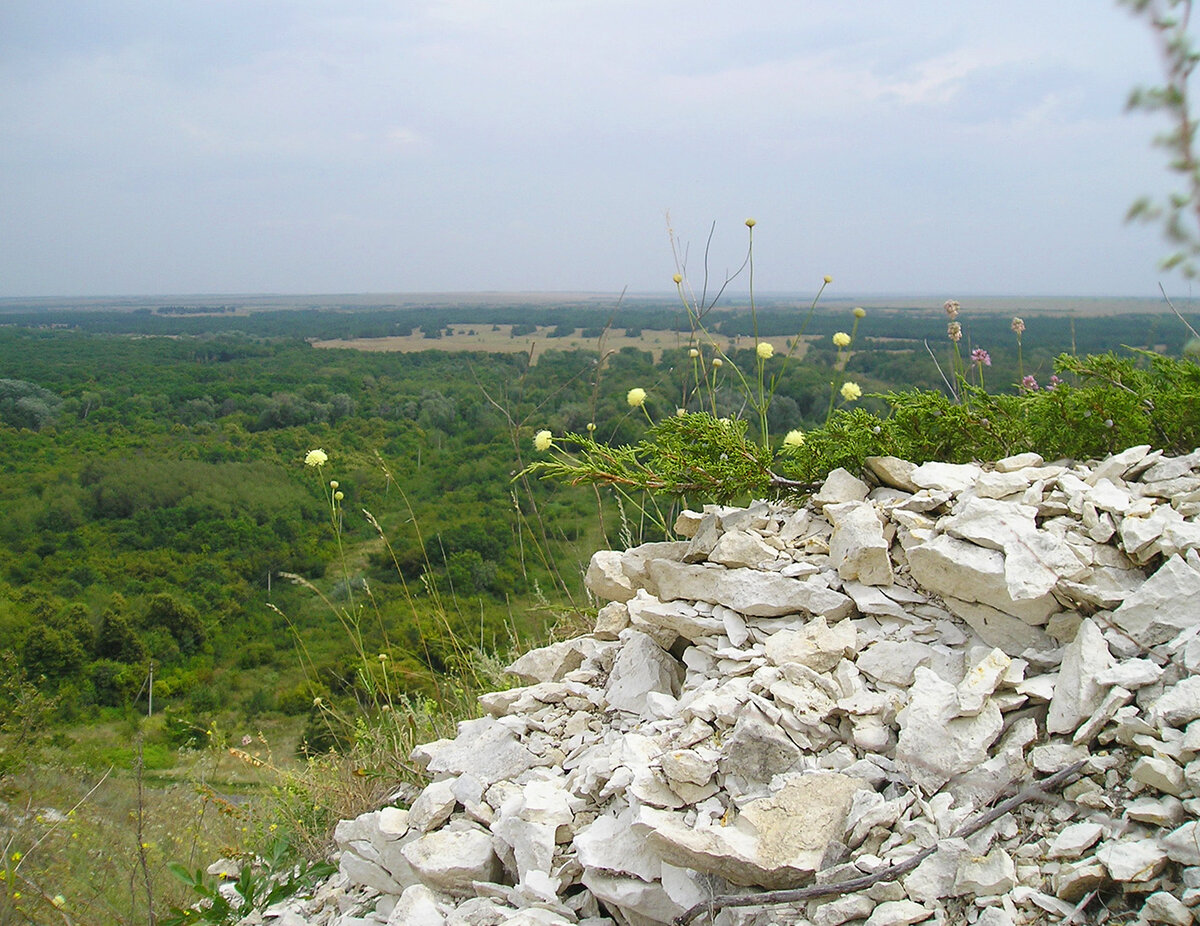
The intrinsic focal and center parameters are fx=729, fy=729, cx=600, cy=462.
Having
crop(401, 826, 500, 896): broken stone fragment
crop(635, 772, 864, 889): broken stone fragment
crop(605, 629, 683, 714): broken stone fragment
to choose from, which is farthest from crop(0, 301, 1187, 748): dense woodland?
crop(635, 772, 864, 889): broken stone fragment

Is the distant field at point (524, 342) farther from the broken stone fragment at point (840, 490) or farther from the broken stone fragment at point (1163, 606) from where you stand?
the broken stone fragment at point (1163, 606)

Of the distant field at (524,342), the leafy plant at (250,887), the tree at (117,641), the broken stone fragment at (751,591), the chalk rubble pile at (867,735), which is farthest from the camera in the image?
the tree at (117,641)

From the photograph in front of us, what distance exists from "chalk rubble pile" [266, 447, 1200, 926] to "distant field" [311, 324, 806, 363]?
2.66m

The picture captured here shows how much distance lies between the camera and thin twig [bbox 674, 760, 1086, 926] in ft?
4.98

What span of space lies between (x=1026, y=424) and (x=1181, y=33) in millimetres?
2039

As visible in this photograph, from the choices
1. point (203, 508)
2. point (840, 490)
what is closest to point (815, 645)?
point (840, 490)

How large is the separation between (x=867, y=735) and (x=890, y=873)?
0.39 metres

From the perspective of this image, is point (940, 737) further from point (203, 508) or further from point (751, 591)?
point (203, 508)

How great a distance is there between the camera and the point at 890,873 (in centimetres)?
152

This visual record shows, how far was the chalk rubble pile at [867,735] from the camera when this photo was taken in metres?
1.52

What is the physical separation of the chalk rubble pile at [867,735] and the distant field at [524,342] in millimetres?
2664

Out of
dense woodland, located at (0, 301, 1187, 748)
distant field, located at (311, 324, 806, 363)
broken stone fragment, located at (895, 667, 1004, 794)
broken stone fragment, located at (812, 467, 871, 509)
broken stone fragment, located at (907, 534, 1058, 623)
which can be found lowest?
dense woodland, located at (0, 301, 1187, 748)

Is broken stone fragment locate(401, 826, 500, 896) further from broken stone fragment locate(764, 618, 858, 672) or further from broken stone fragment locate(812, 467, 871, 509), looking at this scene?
broken stone fragment locate(812, 467, 871, 509)

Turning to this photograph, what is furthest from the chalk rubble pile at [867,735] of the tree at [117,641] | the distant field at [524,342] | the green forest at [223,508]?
the tree at [117,641]
